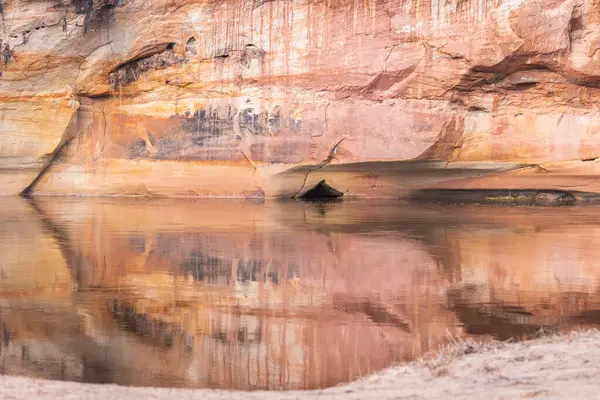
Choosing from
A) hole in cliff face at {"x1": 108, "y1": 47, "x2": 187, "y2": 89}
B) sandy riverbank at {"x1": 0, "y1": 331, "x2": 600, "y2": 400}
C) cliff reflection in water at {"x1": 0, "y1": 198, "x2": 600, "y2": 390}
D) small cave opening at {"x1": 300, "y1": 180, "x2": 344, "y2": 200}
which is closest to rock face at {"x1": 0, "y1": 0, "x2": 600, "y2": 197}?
hole in cliff face at {"x1": 108, "y1": 47, "x2": 187, "y2": 89}

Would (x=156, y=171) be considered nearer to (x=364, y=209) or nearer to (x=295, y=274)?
(x=364, y=209)

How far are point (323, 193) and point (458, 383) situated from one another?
1788cm

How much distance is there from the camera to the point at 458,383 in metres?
3.86

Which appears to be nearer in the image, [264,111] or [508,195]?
[264,111]

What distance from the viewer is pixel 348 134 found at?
18547 millimetres

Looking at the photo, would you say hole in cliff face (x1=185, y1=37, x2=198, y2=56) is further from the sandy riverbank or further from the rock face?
the sandy riverbank

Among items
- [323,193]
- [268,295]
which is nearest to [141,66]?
[323,193]

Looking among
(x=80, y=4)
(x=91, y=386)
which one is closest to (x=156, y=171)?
(x=80, y=4)

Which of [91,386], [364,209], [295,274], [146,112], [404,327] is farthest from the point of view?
[146,112]

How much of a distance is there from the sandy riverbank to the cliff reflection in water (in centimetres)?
47

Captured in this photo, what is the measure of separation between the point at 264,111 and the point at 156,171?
3.58 metres

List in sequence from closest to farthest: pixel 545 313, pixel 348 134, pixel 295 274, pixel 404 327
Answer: pixel 404 327
pixel 545 313
pixel 295 274
pixel 348 134

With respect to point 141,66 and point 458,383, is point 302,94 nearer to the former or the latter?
point 141,66

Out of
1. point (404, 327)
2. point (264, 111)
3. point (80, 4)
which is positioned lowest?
point (404, 327)
